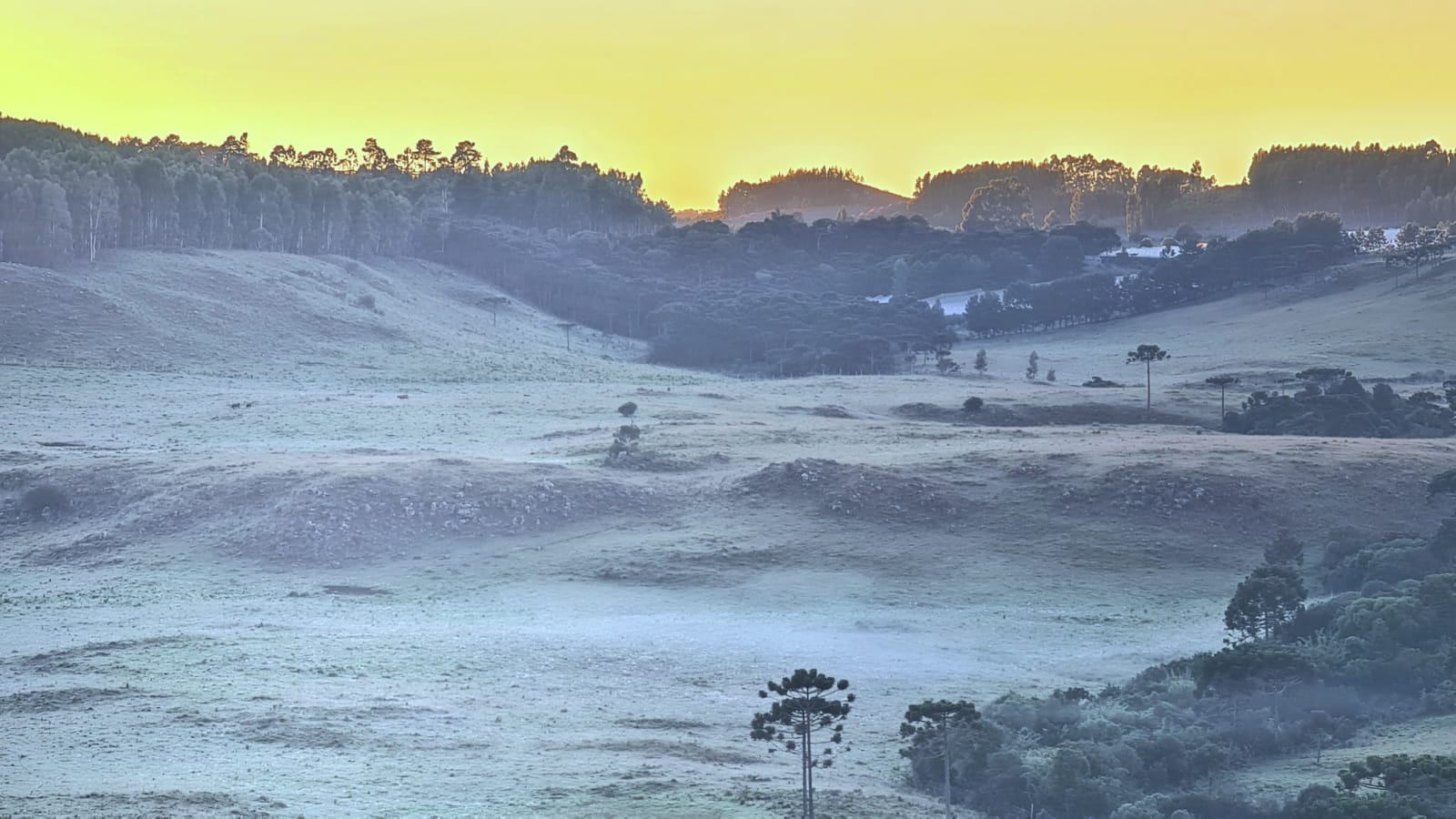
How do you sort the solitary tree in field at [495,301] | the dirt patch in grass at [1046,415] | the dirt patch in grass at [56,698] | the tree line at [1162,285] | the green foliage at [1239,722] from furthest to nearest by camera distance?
the tree line at [1162,285]
the solitary tree in field at [495,301]
the dirt patch in grass at [1046,415]
the dirt patch in grass at [56,698]
the green foliage at [1239,722]

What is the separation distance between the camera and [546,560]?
223ft

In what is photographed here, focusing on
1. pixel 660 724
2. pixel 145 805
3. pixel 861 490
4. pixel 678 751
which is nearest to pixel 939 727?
pixel 678 751

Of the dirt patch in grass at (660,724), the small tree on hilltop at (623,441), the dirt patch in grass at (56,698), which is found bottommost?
the dirt patch in grass at (660,724)

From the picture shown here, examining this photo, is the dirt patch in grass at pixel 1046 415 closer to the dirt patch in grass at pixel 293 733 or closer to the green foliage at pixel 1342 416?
the green foliage at pixel 1342 416

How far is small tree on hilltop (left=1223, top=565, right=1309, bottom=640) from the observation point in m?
54.0

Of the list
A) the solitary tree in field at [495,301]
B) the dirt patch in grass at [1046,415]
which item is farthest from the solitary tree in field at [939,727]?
the solitary tree in field at [495,301]

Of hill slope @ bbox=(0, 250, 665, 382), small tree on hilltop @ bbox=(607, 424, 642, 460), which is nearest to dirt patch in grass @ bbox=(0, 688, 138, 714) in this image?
small tree on hilltop @ bbox=(607, 424, 642, 460)

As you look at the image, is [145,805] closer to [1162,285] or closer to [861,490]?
[861,490]

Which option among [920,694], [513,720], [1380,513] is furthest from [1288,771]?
[1380,513]

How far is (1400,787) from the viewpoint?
34.1m

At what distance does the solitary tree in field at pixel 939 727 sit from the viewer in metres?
35.2

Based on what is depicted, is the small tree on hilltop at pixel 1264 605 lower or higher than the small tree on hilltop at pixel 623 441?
lower

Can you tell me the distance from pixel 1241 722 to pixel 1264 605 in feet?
40.0

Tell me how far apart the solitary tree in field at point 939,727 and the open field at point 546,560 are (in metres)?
1.23
